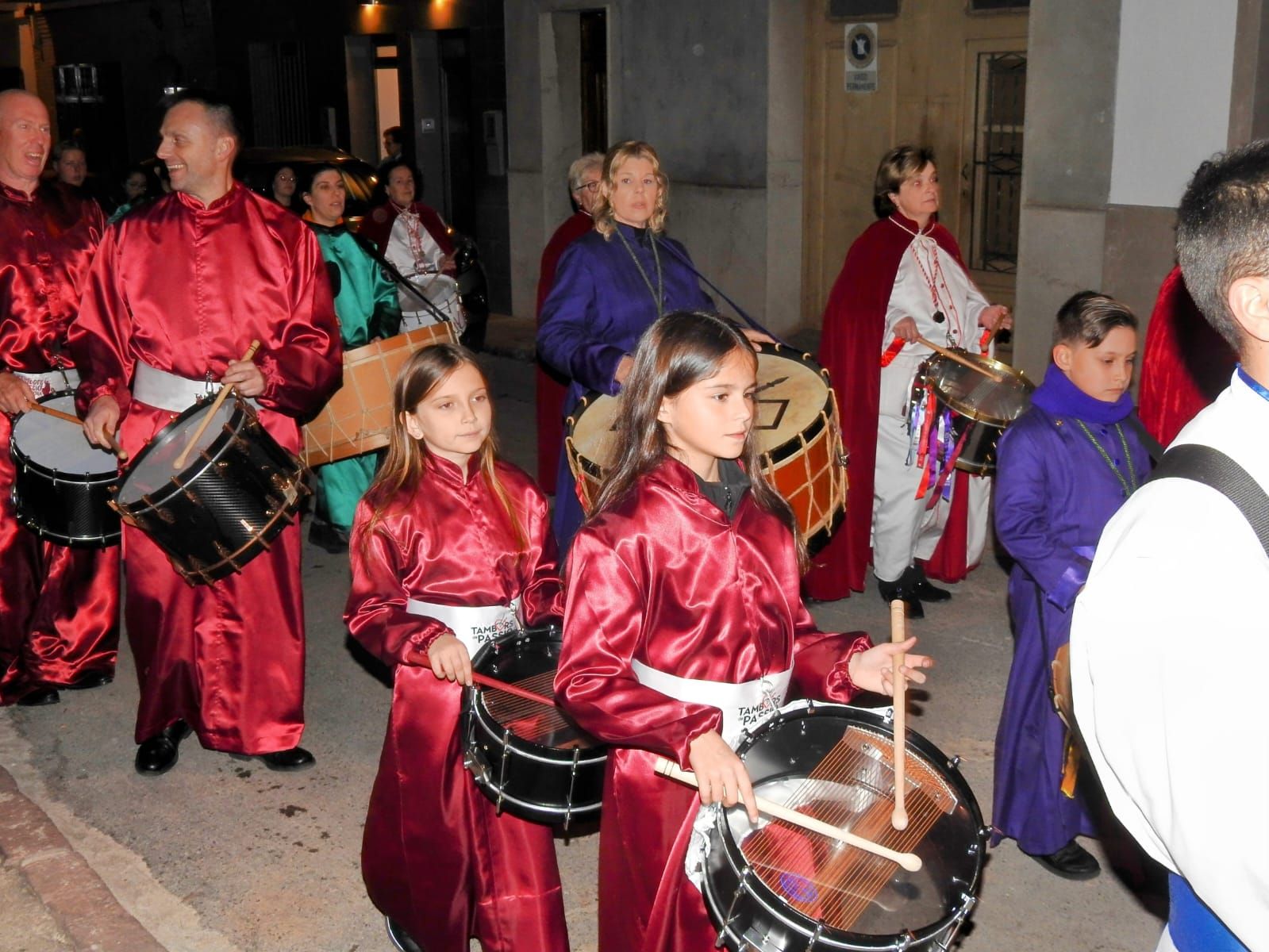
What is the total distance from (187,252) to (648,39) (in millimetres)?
8125

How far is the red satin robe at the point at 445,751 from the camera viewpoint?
3463 millimetres

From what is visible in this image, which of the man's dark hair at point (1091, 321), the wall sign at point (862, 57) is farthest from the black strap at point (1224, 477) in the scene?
the wall sign at point (862, 57)

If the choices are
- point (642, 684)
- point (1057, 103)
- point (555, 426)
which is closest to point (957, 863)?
point (642, 684)

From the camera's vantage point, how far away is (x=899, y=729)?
2.49m

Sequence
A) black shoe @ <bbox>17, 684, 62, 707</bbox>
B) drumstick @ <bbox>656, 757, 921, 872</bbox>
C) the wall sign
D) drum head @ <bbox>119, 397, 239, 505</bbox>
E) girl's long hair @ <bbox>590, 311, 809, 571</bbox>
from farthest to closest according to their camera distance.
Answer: the wall sign < black shoe @ <bbox>17, 684, 62, 707</bbox> < drum head @ <bbox>119, 397, 239, 505</bbox> < girl's long hair @ <bbox>590, 311, 809, 571</bbox> < drumstick @ <bbox>656, 757, 921, 872</bbox>

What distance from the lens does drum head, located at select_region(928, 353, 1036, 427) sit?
212 inches

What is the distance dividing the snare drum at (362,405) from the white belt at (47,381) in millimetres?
1012

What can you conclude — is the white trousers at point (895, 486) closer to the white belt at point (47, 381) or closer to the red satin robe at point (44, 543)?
the red satin robe at point (44, 543)

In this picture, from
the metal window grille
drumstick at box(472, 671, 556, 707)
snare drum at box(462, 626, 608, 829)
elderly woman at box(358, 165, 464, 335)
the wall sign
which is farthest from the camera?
the wall sign

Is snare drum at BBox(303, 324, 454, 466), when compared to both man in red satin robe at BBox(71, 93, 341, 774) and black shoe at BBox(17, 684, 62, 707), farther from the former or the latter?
black shoe at BBox(17, 684, 62, 707)

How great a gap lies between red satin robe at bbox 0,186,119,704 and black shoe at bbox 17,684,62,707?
0.03 meters

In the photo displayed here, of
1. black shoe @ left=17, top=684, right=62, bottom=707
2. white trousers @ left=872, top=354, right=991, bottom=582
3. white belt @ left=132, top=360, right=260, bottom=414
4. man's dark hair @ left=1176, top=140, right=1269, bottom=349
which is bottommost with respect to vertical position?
black shoe @ left=17, top=684, right=62, bottom=707

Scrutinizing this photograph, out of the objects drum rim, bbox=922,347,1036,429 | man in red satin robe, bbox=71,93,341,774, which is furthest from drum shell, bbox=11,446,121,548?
drum rim, bbox=922,347,1036,429

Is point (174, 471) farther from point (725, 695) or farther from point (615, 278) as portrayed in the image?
point (725, 695)
